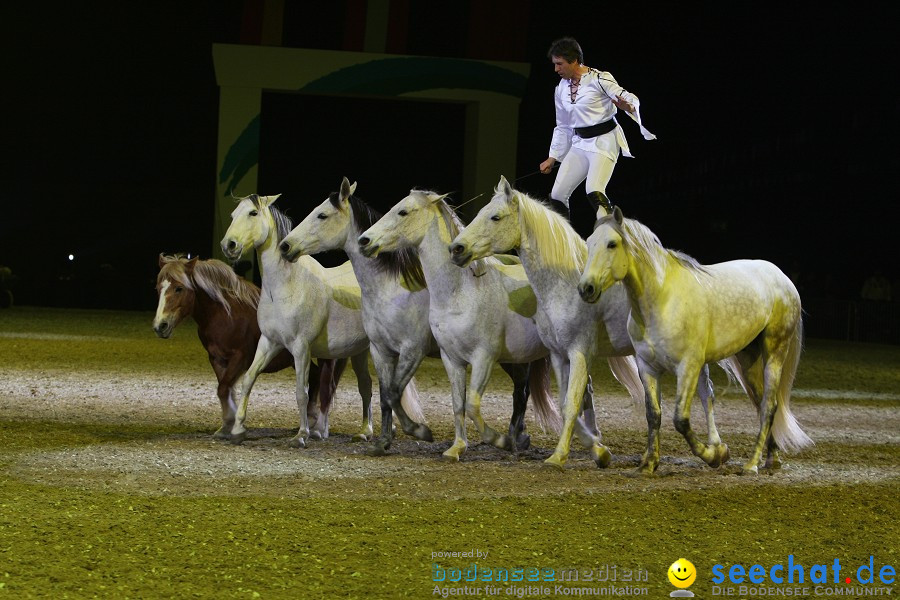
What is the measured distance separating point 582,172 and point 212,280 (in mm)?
3257

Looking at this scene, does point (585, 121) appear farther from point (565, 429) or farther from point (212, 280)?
point (212, 280)

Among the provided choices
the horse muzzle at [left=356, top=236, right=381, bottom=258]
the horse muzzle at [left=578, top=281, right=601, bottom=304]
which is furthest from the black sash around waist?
the horse muzzle at [left=356, top=236, right=381, bottom=258]

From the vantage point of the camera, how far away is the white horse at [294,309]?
8.49 metres

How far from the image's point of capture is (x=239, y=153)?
25.0 m

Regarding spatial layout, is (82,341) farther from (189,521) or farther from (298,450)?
(189,521)

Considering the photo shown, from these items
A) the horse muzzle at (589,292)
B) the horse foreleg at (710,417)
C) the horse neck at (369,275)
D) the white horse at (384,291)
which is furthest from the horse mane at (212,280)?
the horse foreleg at (710,417)

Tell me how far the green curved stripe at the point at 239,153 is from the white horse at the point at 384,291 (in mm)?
17194

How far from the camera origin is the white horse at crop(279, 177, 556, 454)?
26.8 feet

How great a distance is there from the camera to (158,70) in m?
35.2

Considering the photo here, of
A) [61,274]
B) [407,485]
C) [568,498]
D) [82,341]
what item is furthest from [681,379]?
[61,274]

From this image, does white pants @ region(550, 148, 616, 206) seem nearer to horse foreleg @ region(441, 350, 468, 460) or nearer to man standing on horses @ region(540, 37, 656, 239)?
man standing on horses @ region(540, 37, 656, 239)

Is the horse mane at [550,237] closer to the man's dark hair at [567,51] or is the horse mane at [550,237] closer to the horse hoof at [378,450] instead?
the man's dark hair at [567,51]

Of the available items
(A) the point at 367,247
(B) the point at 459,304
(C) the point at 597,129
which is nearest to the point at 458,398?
(B) the point at 459,304

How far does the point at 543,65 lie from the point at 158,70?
42.3 ft
